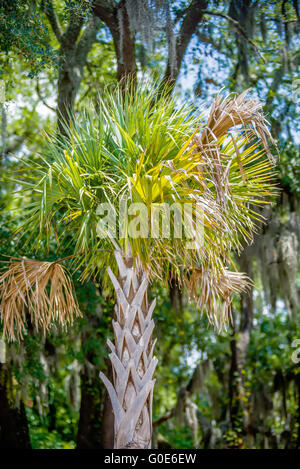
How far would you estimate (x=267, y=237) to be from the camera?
27.6 ft

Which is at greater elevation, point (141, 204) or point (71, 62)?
point (71, 62)

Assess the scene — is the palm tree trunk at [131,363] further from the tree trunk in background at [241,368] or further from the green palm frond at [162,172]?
the tree trunk in background at [241,368]

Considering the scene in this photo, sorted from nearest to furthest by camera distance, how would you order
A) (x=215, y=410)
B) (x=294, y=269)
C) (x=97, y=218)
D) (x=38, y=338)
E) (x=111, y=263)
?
(x=97, y=218) → (x=111, y=263) → (x=38, y=338) → (x=294, y=269) → (x=215, y=410)

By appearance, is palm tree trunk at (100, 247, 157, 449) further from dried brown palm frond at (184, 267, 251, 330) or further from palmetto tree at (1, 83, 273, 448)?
dried brown palm frond at (184, 267, 251, 330)

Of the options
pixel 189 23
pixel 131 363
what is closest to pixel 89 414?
pixel 131 363

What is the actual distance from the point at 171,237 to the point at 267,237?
14.3 feet

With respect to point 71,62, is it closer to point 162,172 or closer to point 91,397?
point 162,172

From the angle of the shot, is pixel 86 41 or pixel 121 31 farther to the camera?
pixel 86 41

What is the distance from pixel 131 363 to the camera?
162 inches

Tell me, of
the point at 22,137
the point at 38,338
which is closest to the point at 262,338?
the point at 38,338

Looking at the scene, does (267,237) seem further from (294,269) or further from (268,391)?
(268,391)

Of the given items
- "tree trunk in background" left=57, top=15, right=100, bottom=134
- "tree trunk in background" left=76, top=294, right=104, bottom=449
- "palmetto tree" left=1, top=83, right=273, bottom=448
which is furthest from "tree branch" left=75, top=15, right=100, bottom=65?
"tree trunk in background" left=76, top=294, right=104, bottom=449

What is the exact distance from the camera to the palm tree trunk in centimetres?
403

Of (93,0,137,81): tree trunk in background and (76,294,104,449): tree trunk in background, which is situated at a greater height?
(93,0,137,81): tree trunk in background
